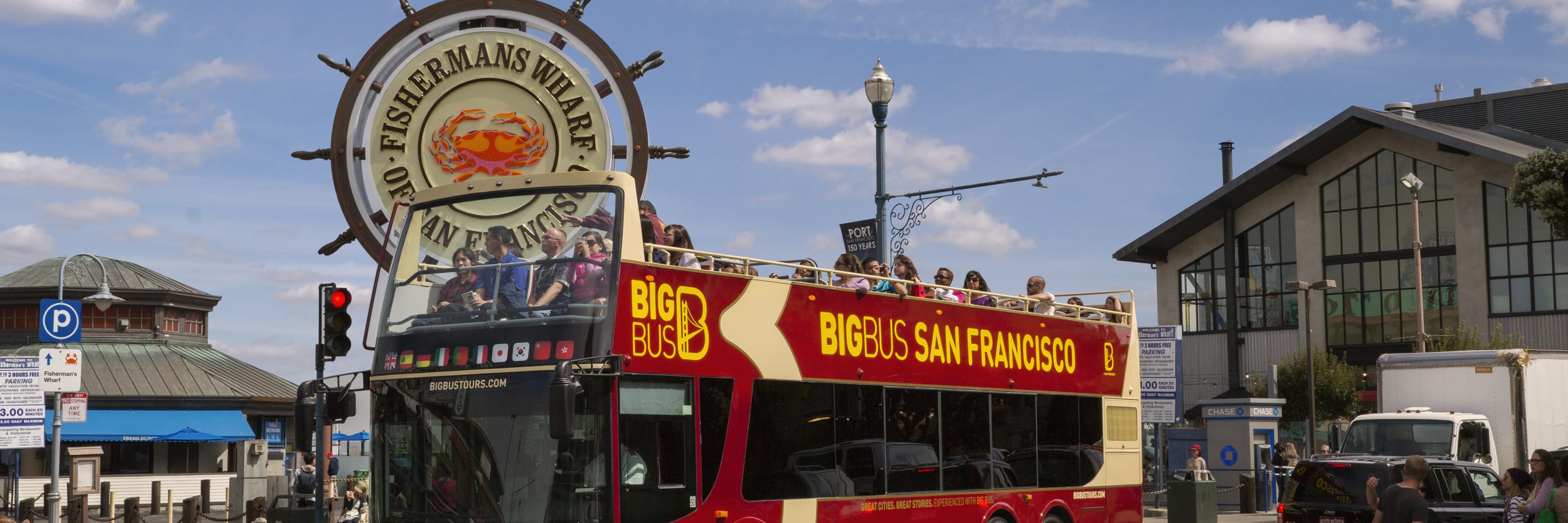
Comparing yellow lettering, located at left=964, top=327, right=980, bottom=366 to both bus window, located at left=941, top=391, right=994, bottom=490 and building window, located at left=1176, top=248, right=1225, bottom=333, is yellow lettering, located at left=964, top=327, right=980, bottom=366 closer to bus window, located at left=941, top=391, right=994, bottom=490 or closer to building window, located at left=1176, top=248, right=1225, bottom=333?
bus window, located at left=941, top=391, right=994, bottom=490

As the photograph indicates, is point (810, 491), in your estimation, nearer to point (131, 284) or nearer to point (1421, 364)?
point (1421, 364)

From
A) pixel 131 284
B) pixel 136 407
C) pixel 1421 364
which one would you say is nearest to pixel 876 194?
pixel 1421 364

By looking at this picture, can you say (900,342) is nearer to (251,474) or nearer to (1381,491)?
(1381,491)

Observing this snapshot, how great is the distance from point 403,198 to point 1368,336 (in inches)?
1719

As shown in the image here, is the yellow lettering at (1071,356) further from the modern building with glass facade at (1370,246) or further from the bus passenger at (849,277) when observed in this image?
the modern building with glass facade at (1370,246)

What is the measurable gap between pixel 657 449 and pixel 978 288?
219 inches

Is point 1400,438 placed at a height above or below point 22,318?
below

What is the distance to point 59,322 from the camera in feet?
64.1

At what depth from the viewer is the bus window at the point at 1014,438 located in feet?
46.0

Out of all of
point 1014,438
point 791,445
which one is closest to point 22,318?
point 1014,438

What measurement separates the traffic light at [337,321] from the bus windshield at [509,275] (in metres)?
3.75

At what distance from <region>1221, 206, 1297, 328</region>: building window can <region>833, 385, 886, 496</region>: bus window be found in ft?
139

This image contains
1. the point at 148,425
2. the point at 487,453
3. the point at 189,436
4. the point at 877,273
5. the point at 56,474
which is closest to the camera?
the point at 487,453

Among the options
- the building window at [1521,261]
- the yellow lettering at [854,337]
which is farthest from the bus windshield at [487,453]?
the building window at [1521,261]
